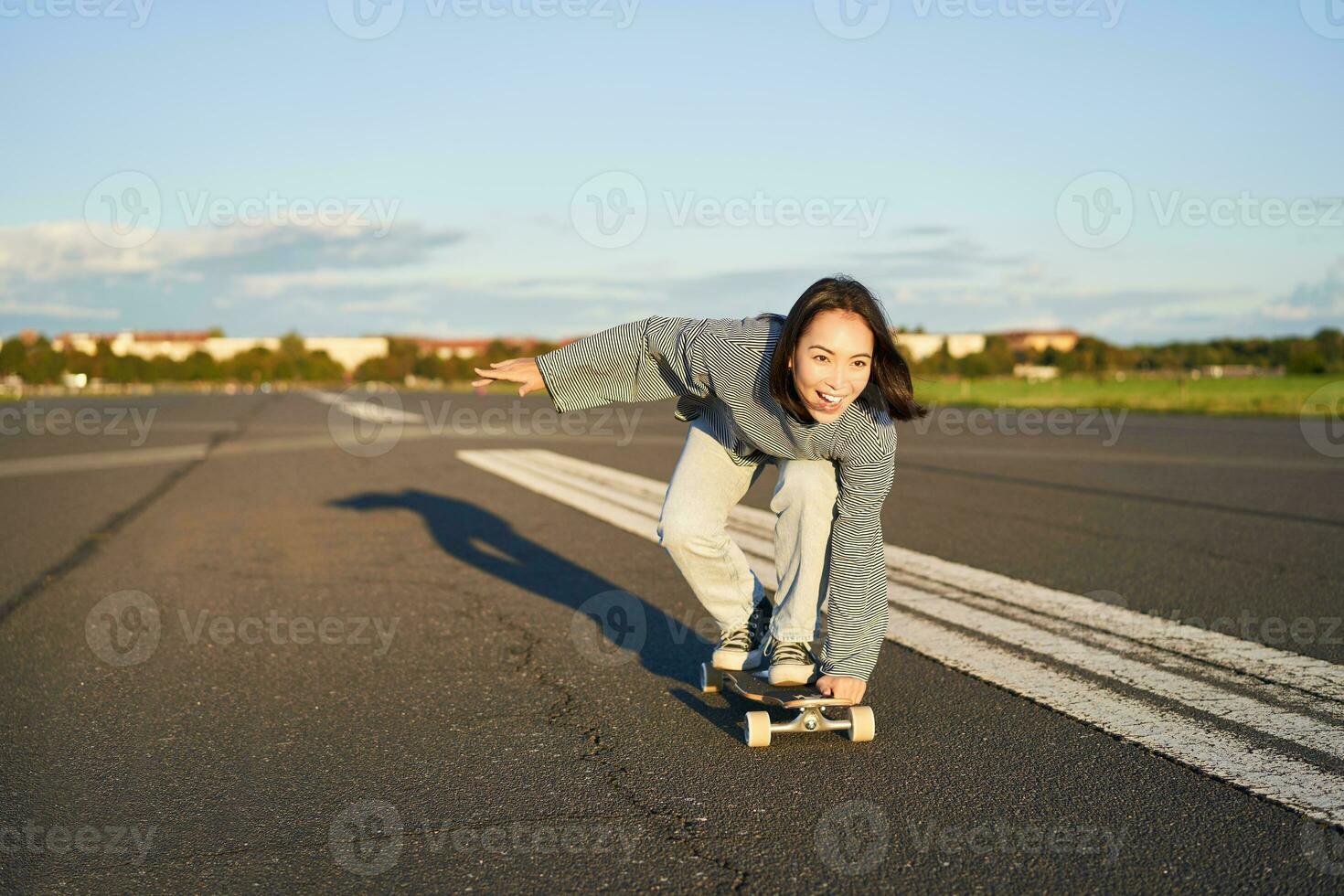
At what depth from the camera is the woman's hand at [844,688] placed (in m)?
3.70

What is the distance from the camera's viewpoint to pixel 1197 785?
3.17m

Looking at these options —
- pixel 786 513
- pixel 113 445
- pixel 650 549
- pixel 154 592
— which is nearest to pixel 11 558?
pixel 154 592

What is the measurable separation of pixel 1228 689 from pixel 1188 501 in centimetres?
660

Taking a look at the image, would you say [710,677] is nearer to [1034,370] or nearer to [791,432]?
[791,432]

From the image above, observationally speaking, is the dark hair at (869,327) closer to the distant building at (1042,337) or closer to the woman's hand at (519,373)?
the woman's hand at (519,373)

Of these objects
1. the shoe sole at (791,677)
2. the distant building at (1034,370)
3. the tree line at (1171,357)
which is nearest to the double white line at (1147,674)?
the shoe sole at (791,677)

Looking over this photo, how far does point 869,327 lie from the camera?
11.8ft

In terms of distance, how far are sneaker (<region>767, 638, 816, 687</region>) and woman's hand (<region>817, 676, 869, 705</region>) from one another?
0.19 metres

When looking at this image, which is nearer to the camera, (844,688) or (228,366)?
(844,688)

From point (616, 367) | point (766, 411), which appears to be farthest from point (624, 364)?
point (766, 411)

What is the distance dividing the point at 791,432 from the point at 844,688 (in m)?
0.87

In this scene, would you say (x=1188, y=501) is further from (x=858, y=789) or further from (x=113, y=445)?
(x=113, y=445)

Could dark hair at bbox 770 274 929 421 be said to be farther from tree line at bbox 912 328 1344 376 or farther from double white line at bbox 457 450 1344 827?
tree line at bbox 912 328 1344 376

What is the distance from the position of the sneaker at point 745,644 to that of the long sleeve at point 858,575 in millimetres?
444
